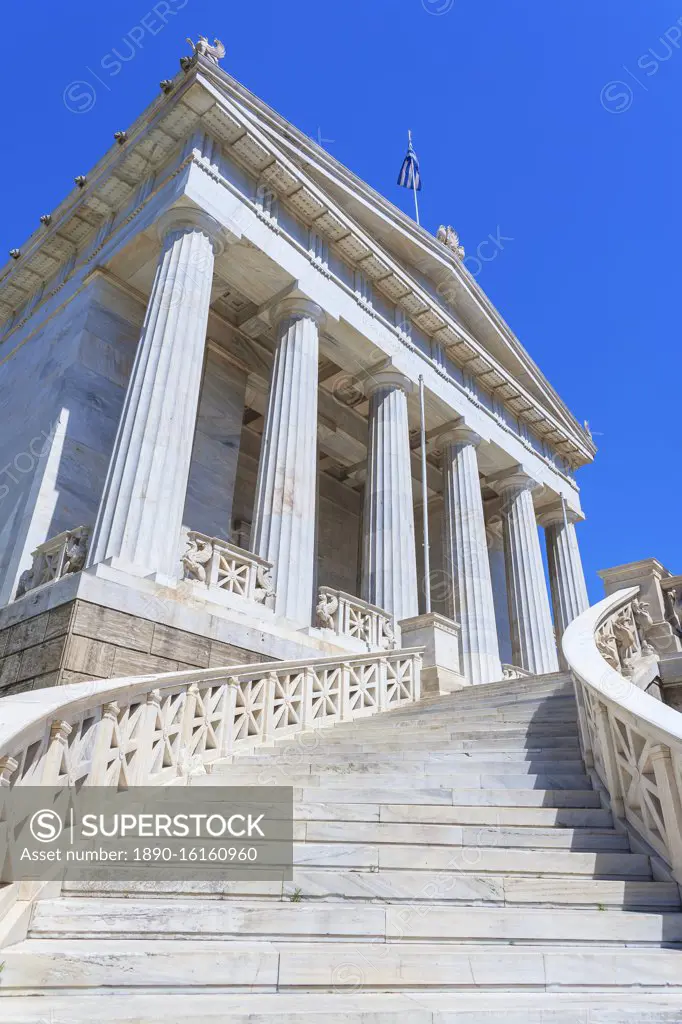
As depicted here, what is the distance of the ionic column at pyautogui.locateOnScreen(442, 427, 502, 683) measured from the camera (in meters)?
20.5

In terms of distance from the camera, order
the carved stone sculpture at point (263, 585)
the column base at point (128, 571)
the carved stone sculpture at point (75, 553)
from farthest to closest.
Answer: the carved stone sculpture at point (263, 585) → the carved stone sculpture at point (75, 553) → the column base at point (128, 571)

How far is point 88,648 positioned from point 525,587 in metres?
17.4

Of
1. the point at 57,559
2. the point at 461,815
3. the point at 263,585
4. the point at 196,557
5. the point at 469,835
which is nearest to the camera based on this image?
the point at 469,835

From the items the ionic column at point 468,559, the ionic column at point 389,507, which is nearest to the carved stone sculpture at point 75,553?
the ionic column at point 389,507

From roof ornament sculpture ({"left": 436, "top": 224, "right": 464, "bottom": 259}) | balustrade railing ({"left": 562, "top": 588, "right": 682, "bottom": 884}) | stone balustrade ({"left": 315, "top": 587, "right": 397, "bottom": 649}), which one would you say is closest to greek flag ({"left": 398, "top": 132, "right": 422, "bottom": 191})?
roof ornament sculpture ({"left": 436, "top": 224, "right": 464, "bottom": 259})

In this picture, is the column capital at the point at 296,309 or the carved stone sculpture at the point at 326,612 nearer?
the carved stone sculpture at the point at 326,612

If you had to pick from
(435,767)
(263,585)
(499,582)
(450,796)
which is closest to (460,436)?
(499,582)

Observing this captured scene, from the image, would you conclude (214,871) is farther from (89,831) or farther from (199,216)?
(199,216)

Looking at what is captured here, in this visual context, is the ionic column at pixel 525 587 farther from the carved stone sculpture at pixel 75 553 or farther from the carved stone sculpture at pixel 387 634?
the carved stone sculpture at pixel 75 553

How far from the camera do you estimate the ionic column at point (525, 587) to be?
929 inches

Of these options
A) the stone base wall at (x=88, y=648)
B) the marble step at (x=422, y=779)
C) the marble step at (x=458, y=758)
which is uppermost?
the stone base wall at (x=88, y=648)

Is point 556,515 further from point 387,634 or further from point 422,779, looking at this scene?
point 422,779

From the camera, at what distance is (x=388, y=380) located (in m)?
21.0

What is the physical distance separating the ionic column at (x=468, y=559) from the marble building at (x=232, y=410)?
0.27ft
